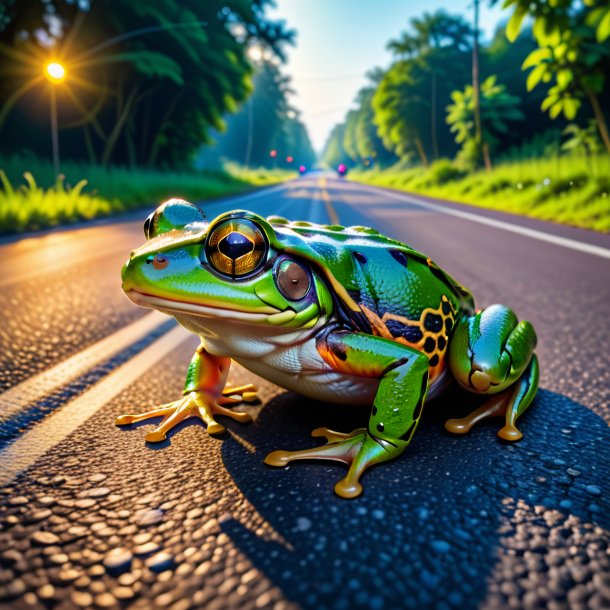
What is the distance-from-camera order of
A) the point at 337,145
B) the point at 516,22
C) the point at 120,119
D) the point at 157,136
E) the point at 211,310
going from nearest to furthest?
the point at 211,310 → the point at 516,22 → the point at 120,119 → the point at 157,136 → the point at 337,145

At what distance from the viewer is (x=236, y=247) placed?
4.40ft

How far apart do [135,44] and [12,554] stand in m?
22.7

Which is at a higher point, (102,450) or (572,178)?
(572,178)

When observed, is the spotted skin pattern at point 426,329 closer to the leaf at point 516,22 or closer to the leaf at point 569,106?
the leaf at point 516,22

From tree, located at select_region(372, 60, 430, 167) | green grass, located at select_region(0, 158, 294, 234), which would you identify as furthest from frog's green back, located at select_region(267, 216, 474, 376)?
tree, located at select_region(372, 60, 430, 167)

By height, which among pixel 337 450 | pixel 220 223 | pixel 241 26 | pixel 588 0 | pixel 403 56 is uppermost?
pixel 403 56

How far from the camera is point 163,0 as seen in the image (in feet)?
60.8

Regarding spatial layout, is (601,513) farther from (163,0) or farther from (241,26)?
(241,26)

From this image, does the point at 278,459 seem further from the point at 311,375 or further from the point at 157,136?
the point at 157,136

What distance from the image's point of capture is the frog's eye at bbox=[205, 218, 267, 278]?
1.33 m

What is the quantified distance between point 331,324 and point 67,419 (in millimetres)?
1076

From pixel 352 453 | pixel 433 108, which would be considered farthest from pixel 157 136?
pixel 352 453

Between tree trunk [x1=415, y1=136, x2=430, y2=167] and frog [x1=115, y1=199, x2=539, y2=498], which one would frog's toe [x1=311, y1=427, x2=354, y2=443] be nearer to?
frog [x1=115, y1=199, x2=539, y2=498]

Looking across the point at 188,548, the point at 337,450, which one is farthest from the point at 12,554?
the point at 337,450
